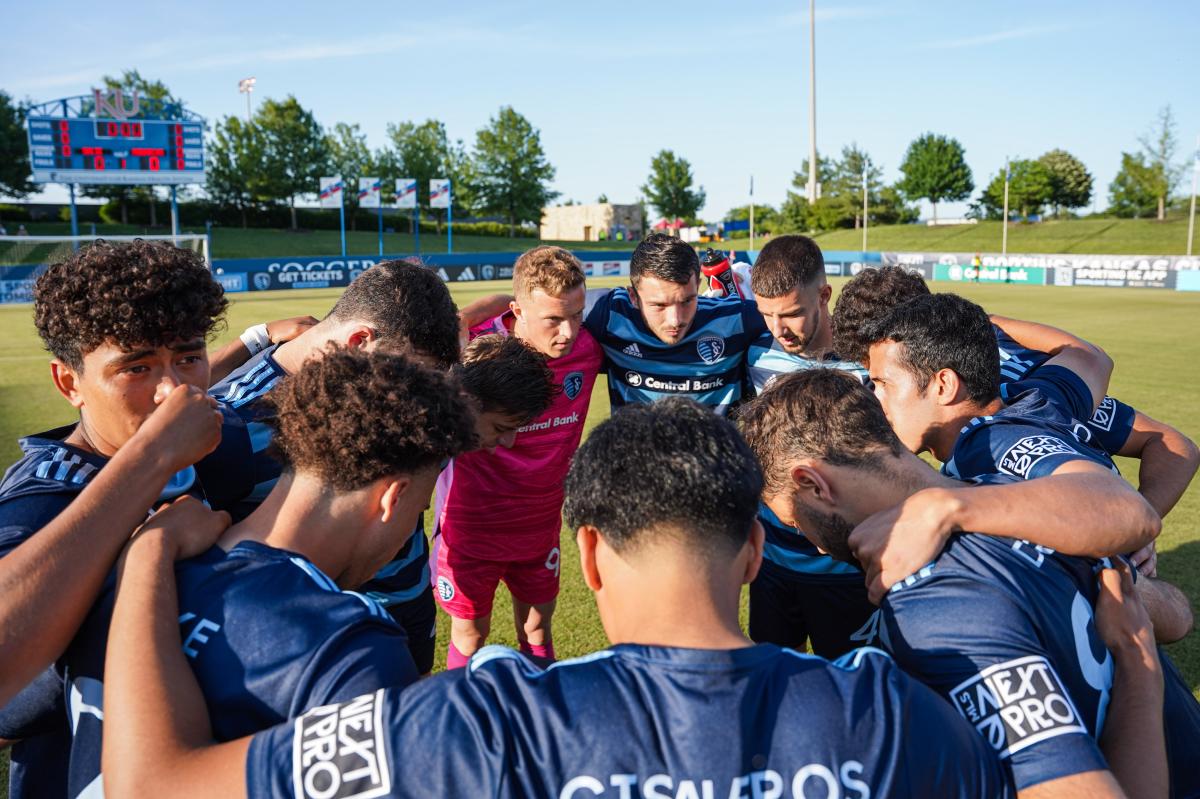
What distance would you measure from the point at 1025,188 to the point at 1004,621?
76.8 m

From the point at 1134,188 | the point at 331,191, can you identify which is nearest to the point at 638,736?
the point at 331,191

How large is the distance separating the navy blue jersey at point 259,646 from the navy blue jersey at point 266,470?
1.26 m

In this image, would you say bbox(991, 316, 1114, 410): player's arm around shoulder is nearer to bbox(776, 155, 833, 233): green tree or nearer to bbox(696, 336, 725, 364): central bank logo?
bbox(696, 336, 725, 364): central bank logo

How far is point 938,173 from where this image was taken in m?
76.2

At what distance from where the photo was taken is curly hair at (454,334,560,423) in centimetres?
408

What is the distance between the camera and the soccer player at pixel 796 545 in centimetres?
397

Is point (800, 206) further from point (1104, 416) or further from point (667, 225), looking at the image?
point (1104, 416)

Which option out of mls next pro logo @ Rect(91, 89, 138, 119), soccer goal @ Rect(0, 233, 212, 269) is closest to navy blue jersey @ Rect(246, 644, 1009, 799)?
soccer goal @ Rect(0, 233, 212, 269)

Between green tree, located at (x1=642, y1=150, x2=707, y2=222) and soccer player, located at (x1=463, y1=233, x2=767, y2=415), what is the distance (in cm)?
7885

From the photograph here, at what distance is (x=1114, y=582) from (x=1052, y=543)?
0.29m

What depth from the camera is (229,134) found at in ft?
198

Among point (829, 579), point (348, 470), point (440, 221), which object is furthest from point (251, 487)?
point (440, 221)

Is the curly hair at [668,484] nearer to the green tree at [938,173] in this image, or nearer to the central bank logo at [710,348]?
the central bank logo at [710,348]

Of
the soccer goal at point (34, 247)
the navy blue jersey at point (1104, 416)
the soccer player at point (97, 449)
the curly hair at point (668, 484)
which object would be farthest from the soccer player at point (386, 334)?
the soccer goal at point (34, 247)
